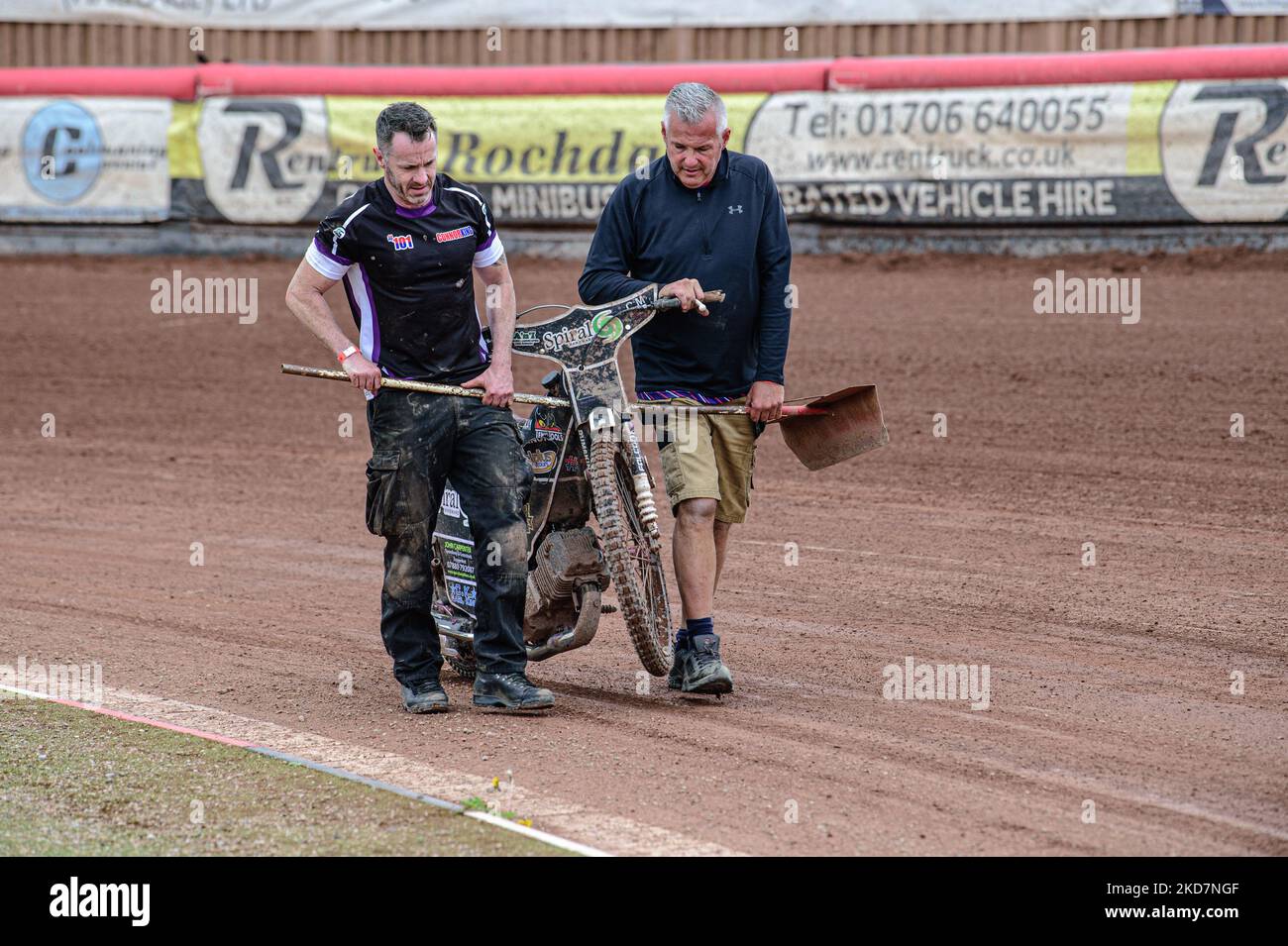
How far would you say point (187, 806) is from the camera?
16.0 feet

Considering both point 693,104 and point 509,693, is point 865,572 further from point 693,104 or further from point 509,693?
point 693,104

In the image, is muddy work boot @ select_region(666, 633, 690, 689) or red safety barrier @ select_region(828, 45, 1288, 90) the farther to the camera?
red safety barrier @ select_region(828, 45, 1288, 90)

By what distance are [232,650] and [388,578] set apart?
1.42 m

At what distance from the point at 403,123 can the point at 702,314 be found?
1.27 metres

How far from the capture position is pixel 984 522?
9414mm

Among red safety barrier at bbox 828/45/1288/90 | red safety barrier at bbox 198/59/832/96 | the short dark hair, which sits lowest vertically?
the short dark hair

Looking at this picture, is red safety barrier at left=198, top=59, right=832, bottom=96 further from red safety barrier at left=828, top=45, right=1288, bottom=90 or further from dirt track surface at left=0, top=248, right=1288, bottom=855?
dirt track surface at left=0, top=248, right=1288, bottom=855

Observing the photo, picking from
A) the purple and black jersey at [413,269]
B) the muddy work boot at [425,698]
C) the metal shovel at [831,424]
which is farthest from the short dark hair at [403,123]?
the muddy work boot at [425,698]

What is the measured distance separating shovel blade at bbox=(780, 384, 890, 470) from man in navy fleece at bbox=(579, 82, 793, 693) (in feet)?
1.16

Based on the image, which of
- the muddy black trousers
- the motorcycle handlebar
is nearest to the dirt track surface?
the muddy black trousers

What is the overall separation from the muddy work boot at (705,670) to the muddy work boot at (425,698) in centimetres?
90

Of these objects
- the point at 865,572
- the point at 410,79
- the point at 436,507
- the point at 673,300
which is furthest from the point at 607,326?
the point at 410,79

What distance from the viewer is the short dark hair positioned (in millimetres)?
5504
